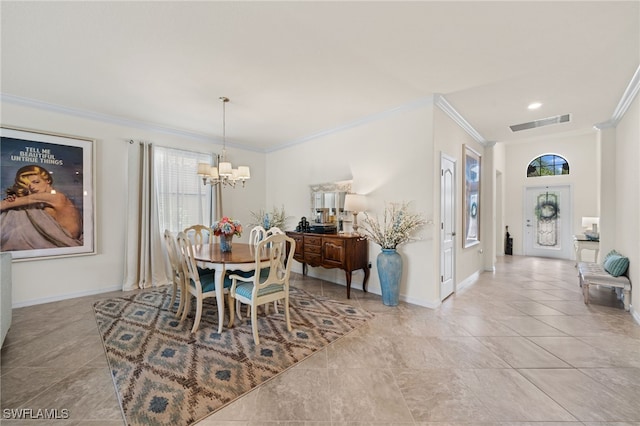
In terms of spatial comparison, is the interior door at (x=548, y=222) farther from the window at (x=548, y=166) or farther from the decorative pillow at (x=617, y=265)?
the decorative pillow at (x=617, y=265)

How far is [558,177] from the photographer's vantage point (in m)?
7.02

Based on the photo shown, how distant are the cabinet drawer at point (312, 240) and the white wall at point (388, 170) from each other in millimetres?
753

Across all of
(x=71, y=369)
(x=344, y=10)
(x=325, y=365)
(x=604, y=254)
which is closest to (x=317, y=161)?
(x=344, y=10)

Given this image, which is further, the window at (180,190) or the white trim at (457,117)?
the window at (180,190)

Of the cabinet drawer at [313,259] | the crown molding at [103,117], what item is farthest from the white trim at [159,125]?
the cabinet drawer at [313,259]

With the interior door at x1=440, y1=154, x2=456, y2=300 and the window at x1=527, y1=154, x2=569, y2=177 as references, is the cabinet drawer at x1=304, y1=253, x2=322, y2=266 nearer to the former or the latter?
the interior door at x1=440, y1=154, x2=456, y2=300

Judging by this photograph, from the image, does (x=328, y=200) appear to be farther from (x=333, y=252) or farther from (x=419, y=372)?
(x=419, y=372)

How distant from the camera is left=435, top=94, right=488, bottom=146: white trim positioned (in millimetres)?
3452

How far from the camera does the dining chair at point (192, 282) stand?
9.10ft

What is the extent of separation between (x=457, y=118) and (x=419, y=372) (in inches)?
141

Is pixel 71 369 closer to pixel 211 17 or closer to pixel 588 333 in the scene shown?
pixel 211 17

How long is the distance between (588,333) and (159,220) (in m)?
5.88

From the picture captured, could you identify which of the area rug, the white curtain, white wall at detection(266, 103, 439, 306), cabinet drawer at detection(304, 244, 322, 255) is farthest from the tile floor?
cabinet drawer at detection(304, 244, 322, 255)

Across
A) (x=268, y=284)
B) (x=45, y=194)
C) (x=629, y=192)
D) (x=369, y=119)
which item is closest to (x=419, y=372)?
(x=268, y=284)
